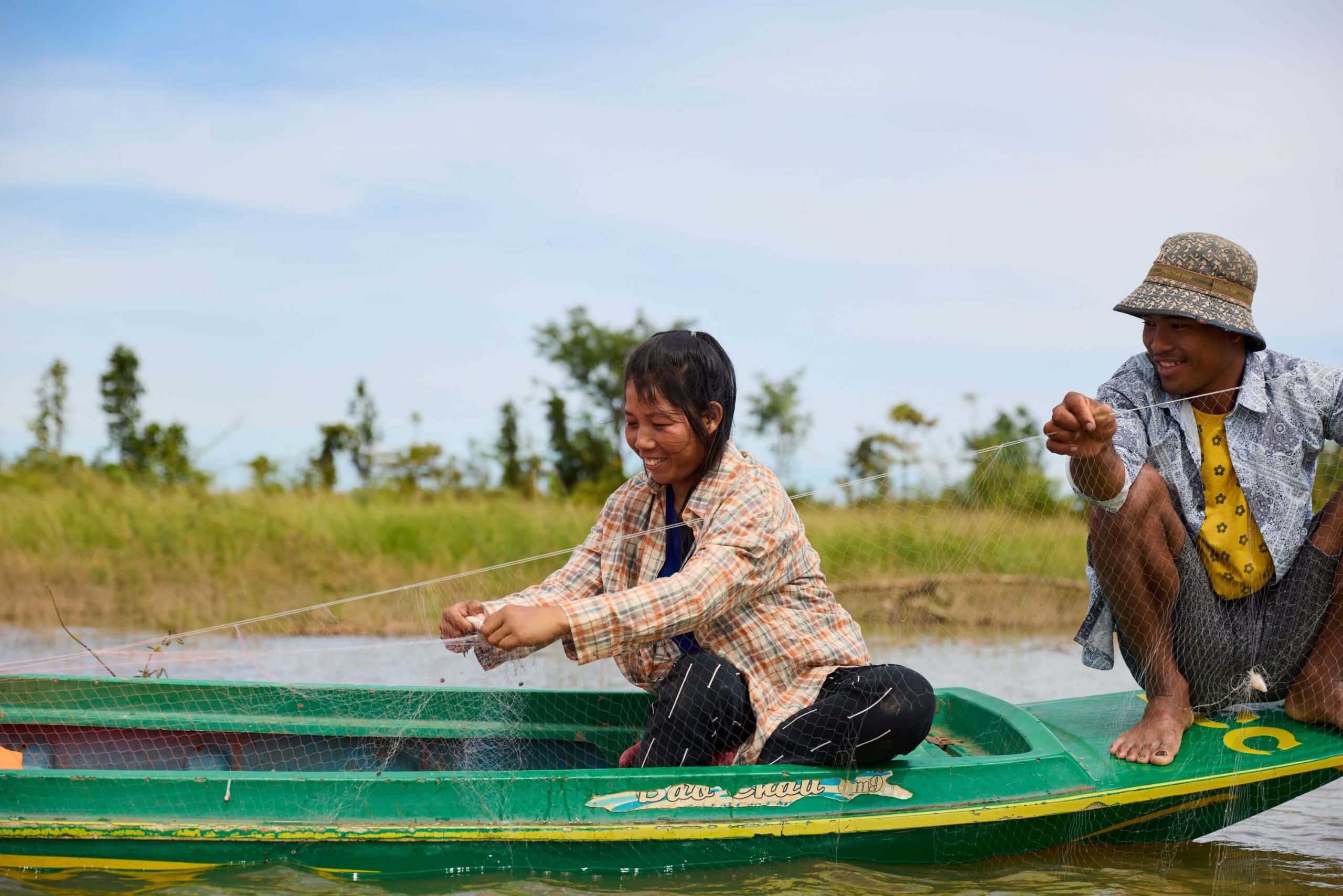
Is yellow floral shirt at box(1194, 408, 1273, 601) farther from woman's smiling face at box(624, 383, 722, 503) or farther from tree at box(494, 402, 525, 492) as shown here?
tree at box(494, 402, 525, 492)

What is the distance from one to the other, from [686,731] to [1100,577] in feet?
4.12

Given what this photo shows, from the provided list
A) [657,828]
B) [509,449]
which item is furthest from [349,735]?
[509,449]

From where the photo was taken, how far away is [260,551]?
9.47 metres

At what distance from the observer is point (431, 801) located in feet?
10.0

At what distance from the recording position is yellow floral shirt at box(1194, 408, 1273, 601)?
3.56 metres

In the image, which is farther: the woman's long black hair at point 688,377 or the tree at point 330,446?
the tree at point 330,446

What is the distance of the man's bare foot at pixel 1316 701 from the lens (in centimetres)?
351

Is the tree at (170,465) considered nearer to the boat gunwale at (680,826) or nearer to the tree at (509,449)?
the tree at (509,449)

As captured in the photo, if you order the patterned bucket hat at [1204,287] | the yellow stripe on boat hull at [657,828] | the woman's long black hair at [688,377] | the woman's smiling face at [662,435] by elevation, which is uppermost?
the patterned bucket hat at [1204,287]

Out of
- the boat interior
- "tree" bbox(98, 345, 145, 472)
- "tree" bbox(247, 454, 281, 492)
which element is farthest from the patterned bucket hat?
"tree" bbox(98, 345, 145, 472)

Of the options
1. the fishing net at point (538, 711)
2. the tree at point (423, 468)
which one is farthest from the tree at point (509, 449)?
the fishing net at point (538, 711)

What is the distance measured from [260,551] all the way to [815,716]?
23.8 ft

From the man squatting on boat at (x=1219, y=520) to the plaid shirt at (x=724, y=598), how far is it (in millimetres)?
868

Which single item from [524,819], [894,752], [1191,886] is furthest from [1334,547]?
[524,819]
